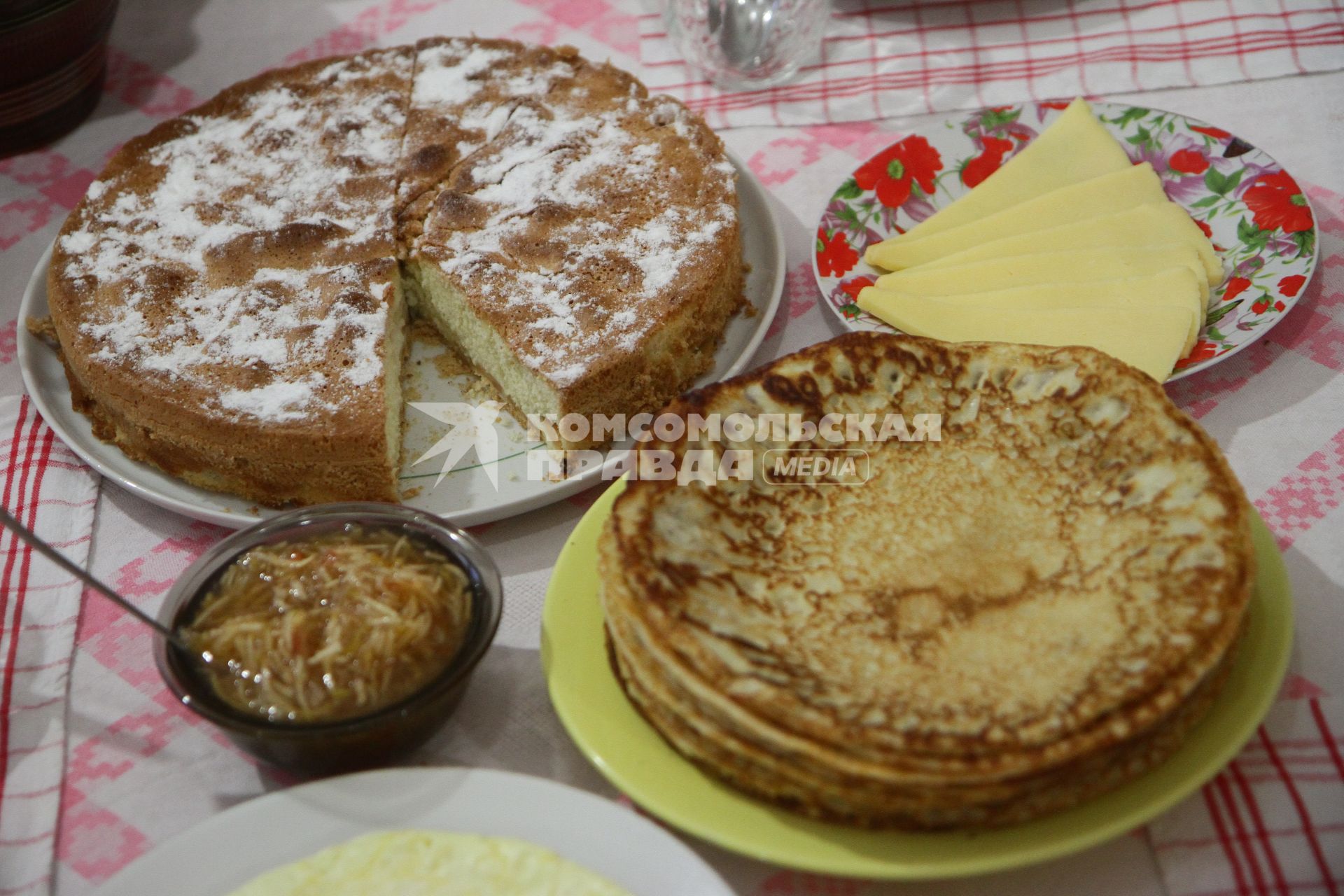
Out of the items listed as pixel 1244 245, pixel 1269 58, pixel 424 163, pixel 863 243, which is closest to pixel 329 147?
pixel 424 163

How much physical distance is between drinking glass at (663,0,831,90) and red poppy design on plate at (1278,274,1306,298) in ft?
6.27

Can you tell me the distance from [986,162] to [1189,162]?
0.58 meters

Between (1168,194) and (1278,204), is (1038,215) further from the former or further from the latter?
(1278,204)

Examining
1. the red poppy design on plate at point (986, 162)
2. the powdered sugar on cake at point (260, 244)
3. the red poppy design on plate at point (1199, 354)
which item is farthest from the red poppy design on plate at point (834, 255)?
the powdered sugar on cake at point (260, 244)

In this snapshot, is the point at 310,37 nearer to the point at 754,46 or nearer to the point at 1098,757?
the point at 754,46

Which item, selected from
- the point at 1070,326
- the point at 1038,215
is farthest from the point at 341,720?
the point at 1038,215

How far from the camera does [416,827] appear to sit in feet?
6.68

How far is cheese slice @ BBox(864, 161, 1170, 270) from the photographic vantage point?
3252 mm

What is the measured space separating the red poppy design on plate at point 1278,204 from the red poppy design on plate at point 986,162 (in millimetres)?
695

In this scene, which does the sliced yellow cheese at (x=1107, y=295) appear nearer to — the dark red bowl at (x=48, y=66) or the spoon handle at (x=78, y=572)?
the spoon handle at (x=78, y=572)

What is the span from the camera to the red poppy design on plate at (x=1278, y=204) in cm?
320

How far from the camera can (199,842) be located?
6.57 feet

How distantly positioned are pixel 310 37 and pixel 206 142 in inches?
47.8

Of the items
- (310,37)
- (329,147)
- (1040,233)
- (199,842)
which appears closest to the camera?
(199,842)
